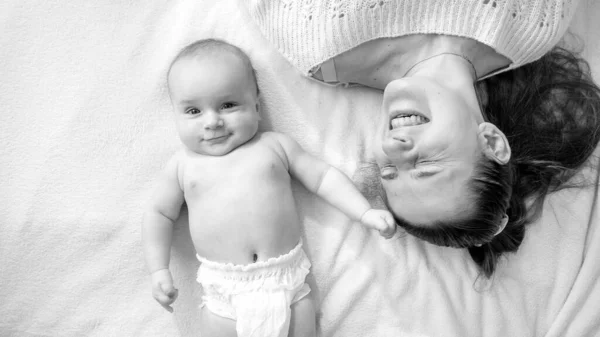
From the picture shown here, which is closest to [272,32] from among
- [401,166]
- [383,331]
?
[401,166]

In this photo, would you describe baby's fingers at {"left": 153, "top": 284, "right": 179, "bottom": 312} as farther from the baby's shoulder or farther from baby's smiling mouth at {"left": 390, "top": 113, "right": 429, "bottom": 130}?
baby's smiling mouth at {"left": 390, "top": 113, "right": 429, "bottom": 130}

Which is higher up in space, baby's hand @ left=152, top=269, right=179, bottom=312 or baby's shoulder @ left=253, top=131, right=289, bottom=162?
baby's shoulder @ left=253, top=131, right=289, bottom=162

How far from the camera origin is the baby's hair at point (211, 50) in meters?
1.17

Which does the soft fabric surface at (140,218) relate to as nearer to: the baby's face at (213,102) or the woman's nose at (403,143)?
the baby's face at (213,102)

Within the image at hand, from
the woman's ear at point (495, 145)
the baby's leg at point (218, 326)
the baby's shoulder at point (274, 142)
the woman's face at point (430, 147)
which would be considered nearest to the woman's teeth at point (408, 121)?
the woman's face at point (430, 147)

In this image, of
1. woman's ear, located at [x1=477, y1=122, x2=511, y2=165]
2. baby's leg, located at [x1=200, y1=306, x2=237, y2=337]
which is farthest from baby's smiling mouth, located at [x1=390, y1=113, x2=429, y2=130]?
baby's leg, located at [x1=200, y1=306, x2=237, y2=337]

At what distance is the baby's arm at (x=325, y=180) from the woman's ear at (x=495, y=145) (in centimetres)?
27

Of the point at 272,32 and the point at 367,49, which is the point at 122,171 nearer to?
the point at 272,32

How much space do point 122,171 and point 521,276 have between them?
0.94m

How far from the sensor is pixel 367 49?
1.17 meters

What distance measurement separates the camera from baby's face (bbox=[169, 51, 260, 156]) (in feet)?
3.72

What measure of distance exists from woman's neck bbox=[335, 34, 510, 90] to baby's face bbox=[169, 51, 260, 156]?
0.22 meters

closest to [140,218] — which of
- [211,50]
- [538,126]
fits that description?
[211,50]

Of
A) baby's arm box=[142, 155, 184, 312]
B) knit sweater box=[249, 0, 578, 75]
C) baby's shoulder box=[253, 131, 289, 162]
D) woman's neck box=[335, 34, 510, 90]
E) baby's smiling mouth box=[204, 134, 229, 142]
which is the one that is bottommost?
baby's arm box=[142, 155, 184, 312]
